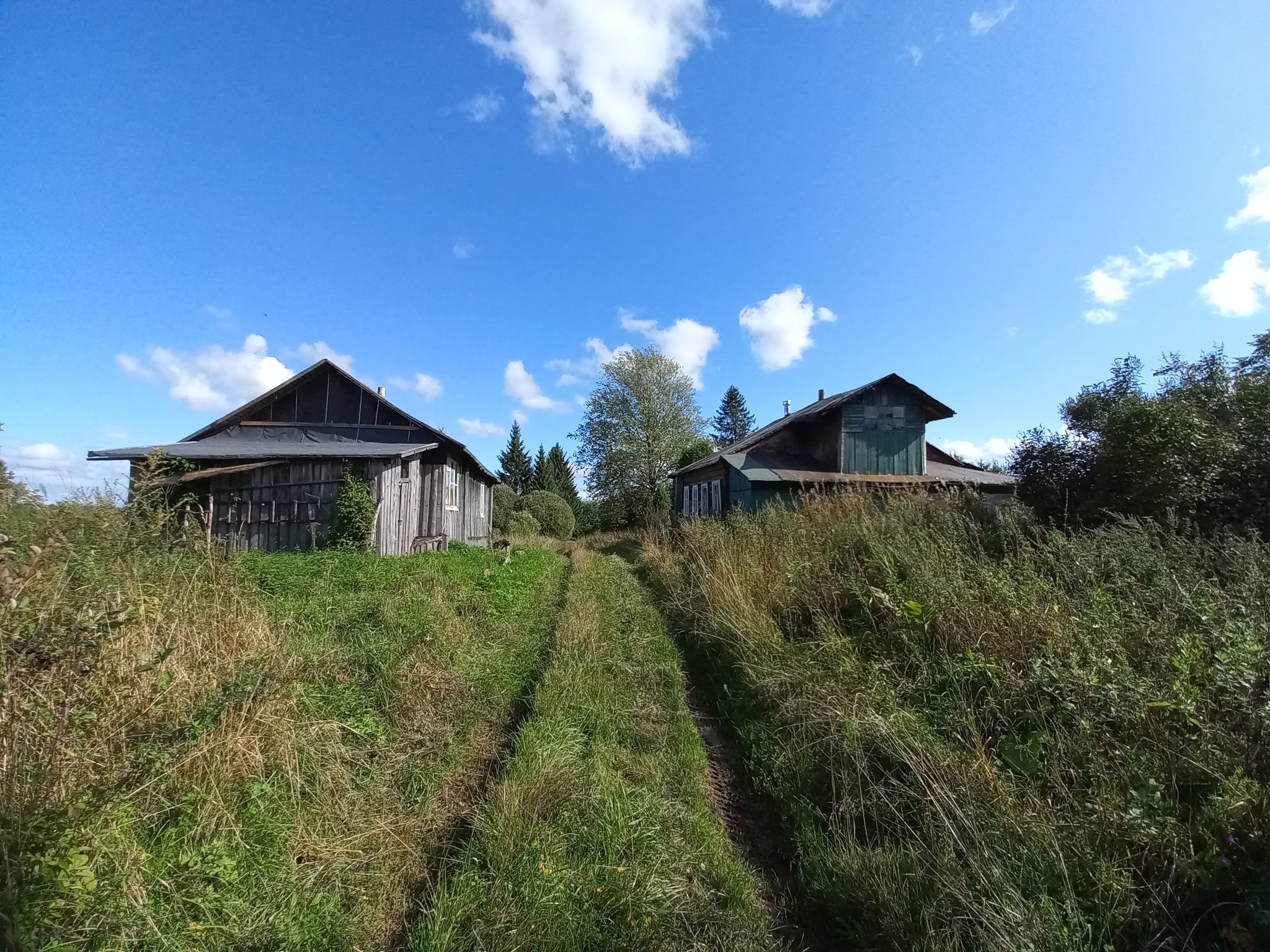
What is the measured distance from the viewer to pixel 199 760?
2.85m

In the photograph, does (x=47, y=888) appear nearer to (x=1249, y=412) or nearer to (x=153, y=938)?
(x=153, y=938)

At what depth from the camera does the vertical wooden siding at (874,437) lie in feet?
62.3

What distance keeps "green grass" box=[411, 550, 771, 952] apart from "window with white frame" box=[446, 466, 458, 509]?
45.9ft

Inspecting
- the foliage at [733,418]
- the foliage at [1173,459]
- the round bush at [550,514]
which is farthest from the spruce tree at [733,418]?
the foliage at [1173,459]

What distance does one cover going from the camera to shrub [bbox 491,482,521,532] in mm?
26125

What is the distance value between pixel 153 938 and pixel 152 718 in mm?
1171

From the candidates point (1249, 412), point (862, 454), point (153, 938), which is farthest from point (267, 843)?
point (862, 454)

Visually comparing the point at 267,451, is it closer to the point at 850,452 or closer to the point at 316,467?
the point at 316,467

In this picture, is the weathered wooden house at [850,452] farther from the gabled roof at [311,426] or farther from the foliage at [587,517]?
the foliage at [587,517]

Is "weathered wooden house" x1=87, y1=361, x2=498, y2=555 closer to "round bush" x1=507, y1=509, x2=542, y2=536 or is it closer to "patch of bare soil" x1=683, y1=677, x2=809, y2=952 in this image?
"round bush" x1=507, y1=509, x2=542, y2=536

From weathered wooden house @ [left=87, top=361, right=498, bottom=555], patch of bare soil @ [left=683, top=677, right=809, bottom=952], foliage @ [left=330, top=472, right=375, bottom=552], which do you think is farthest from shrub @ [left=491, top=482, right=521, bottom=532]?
patch of bare soil @ [left=683, top=677, right=809, bottom=952]

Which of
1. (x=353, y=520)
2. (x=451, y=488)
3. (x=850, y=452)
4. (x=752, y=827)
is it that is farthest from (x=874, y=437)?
(x=752, y=827)

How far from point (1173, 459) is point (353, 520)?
1409cm

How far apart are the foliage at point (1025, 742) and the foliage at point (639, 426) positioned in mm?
31111
